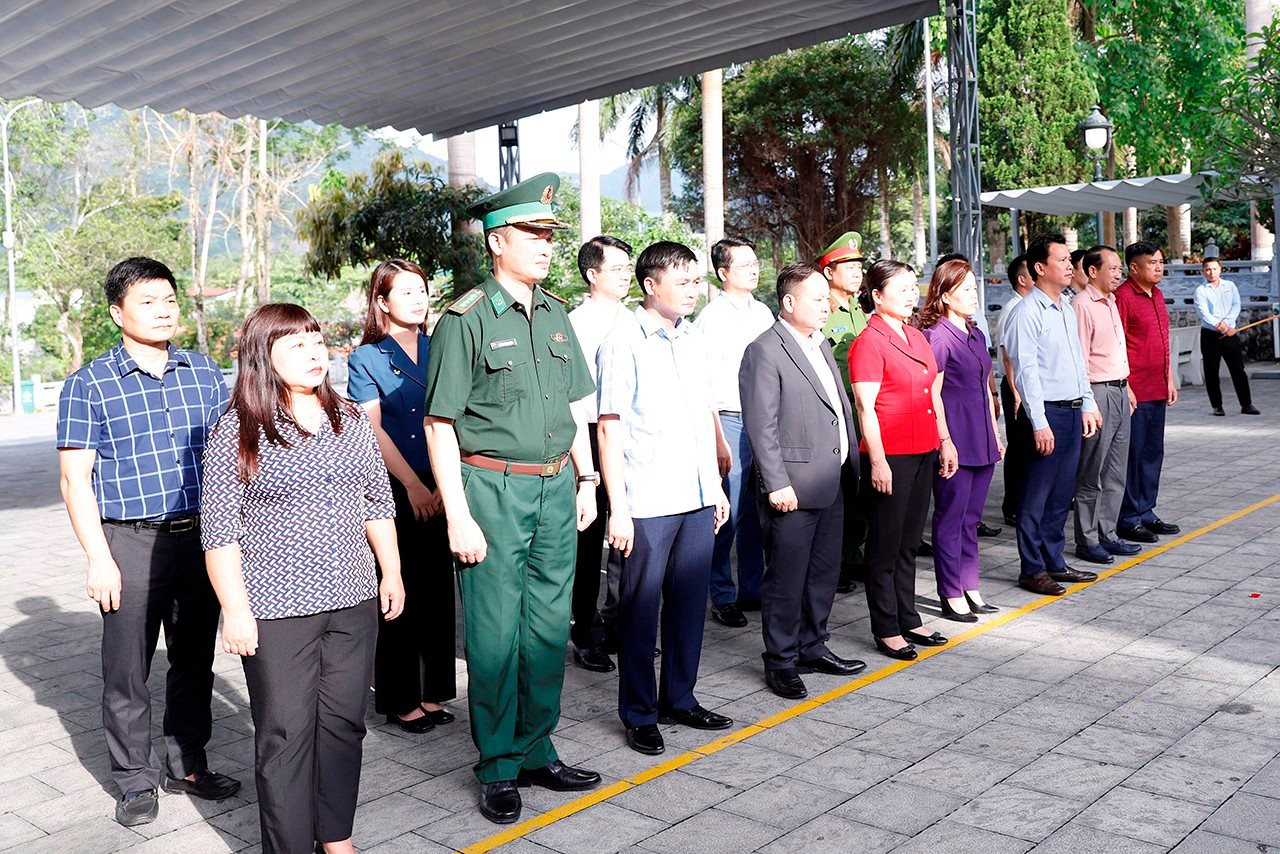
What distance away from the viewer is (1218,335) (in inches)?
514

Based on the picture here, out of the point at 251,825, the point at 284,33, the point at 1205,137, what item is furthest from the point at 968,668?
the point at 1205,137

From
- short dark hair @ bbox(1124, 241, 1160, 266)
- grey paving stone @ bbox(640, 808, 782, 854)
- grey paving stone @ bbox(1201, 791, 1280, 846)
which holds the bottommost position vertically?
grey paving stone @ bbox(640, 808, 782, 854)

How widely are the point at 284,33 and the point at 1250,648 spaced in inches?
311

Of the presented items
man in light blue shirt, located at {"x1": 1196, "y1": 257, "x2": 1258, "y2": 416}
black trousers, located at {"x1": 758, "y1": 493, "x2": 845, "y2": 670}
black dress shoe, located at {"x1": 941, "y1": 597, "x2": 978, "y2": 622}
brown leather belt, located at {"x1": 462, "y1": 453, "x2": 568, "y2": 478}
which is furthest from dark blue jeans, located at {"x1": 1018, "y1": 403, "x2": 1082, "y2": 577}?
man in light blue shirt, located at {"x1": 1196, "y1": 257, "x2": 1258, "y2": 416}

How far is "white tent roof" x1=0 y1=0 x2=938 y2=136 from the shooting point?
8.67 meters

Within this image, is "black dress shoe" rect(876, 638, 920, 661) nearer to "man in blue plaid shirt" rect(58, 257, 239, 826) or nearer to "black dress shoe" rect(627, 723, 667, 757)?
"black dress shoe" rect(627, 723, 667, 757)

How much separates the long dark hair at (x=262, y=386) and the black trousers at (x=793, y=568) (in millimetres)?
2057

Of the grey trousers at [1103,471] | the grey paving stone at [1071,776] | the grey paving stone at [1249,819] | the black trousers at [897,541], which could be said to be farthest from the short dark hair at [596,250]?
the grey paving stone at [1249,819]

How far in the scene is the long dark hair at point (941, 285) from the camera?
5.71 m

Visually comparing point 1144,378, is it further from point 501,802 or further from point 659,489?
point 501,802

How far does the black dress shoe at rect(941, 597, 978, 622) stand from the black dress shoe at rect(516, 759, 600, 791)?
2.44 meters

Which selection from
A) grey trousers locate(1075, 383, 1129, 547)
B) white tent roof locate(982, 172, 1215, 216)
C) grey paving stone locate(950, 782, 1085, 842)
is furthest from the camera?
white tent roof locate(982, 172, 1215, 216)

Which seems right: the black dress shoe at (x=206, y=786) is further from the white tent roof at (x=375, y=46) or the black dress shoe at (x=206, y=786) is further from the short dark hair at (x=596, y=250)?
the white tent roof at (x=375, y=46)

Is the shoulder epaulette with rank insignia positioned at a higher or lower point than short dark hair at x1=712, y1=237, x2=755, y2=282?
lower
